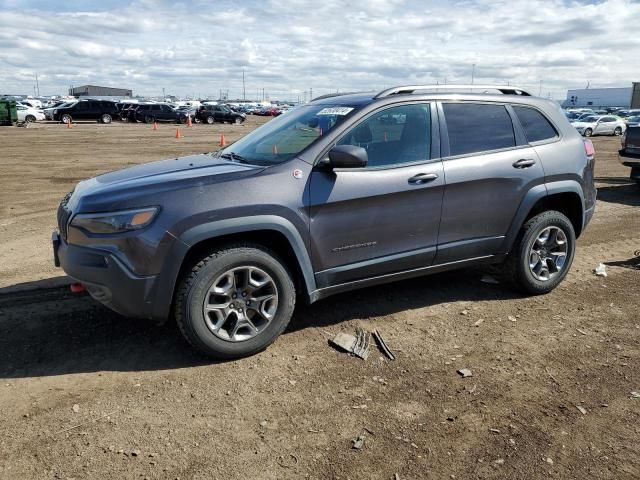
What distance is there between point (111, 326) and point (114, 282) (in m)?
1.01

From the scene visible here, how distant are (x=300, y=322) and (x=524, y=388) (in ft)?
5.93

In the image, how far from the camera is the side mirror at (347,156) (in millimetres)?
3799

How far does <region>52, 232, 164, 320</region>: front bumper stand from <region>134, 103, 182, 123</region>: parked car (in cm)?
4161

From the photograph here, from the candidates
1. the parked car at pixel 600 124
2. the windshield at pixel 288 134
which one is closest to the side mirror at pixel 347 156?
the windshield at pixel 288 134

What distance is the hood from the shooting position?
11.8 ft

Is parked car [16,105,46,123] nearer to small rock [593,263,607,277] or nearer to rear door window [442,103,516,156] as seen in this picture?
rear door window [442,103,516,156]

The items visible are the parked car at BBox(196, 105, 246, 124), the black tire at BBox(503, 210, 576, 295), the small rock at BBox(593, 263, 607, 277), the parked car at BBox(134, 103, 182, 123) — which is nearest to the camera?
the black tire at BBox(503, 210, 576, 295)

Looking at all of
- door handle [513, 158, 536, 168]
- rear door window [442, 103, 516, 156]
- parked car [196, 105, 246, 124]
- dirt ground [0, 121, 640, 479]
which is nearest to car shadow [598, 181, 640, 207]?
dirt ground [0, 121, 640, 479]

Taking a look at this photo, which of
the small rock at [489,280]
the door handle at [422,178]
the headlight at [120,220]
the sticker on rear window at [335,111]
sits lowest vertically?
the small rock at [489,280]

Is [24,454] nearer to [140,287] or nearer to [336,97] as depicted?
[140,287]

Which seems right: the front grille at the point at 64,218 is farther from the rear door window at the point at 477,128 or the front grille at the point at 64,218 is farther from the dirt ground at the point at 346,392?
the rear door window at the point at 477,128

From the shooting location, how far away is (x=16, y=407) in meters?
3.29

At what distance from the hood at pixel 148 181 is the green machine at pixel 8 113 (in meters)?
36.0

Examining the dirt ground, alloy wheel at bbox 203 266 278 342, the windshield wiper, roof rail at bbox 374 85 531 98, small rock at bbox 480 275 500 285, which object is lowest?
the dirt ground
